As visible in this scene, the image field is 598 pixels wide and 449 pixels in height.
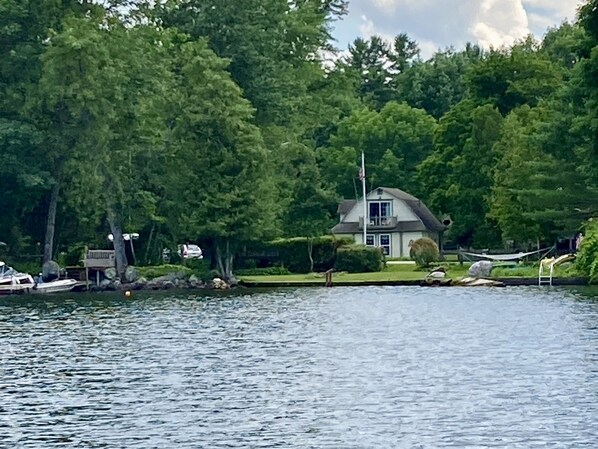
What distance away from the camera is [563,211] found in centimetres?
Answer: 7106

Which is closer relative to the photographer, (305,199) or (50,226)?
(50,226)

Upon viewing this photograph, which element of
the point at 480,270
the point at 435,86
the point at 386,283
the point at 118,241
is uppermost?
the point at 435,86

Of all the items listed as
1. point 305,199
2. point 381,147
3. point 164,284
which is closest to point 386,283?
point 164,284

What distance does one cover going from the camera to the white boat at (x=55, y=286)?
242ft

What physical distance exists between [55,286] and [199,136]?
11.4 meters

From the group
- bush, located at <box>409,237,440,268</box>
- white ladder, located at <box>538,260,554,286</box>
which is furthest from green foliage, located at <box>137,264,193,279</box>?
white ladder, located at <box>538,260,554,286</box>

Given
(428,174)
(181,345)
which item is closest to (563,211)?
(428,174)

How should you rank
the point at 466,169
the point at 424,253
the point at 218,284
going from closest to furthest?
the point at 218,284
the point at 424,253
the point at 466,169

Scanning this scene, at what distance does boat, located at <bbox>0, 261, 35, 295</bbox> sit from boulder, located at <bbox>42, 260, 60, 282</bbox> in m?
1.62

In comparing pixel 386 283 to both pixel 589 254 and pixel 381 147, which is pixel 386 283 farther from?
pixel 381 147

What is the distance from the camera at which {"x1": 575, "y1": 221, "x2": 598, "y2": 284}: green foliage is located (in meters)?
64.9

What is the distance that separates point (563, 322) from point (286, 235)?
158 feet

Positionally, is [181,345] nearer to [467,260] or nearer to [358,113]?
[467,260]

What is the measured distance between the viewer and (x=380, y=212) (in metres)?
102
